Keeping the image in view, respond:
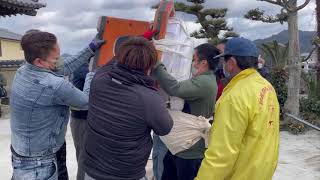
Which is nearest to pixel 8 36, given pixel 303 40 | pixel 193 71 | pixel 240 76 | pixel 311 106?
pixel 303 40

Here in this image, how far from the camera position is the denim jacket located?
2.50m

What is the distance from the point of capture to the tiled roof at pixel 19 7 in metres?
11.9

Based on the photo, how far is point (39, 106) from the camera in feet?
8.27

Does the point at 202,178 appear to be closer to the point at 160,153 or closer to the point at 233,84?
the point at 233,84

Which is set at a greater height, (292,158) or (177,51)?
(177,51)

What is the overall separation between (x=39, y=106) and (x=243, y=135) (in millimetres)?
1175

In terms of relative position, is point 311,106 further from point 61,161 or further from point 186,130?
point 61,161

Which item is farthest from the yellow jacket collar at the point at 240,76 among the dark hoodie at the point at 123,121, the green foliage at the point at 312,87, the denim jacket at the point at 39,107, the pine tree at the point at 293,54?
the green foliage at the point at 312,87

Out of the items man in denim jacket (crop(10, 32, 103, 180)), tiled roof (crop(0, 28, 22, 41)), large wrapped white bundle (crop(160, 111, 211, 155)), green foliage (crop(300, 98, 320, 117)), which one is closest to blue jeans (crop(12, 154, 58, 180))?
man in denim jacket (crop(10, 32, 103, 180))

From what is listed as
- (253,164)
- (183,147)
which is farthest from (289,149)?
(253,164)

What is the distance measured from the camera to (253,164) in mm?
2324

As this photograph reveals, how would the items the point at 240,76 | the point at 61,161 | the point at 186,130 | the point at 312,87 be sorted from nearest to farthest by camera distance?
the point at 240,76 → the point at 61,161 → the point at 186,130 → the point at 312,87

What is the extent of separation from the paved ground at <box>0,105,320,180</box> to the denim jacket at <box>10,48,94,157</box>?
2.62 m

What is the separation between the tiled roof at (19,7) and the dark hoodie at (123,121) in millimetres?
10215
